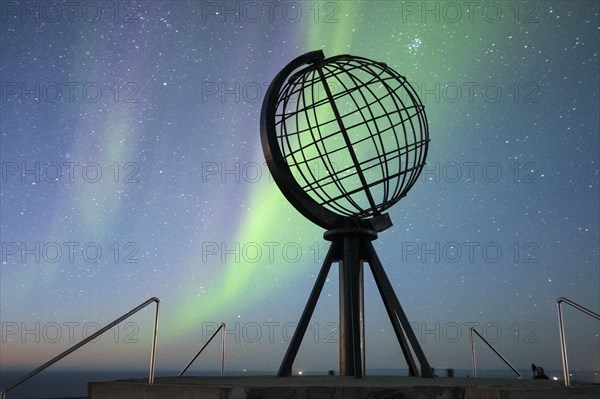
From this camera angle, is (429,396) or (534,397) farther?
(429,396)

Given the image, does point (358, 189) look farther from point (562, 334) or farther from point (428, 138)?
point (562, 334)

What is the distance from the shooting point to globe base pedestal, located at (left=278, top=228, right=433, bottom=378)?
366 inches

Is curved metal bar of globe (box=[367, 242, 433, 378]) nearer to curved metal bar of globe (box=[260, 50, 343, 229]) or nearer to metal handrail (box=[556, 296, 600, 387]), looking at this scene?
curved metal bar of globe (box=[260, 50, 343, 229])

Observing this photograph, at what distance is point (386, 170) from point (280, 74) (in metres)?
2.44

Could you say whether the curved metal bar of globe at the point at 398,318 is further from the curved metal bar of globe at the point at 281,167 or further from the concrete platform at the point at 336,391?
the concrete platform at the point at 336,391

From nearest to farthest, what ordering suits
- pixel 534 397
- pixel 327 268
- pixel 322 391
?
1. pixel 534 397
2. pixel 322 391
3. pixel 327 268

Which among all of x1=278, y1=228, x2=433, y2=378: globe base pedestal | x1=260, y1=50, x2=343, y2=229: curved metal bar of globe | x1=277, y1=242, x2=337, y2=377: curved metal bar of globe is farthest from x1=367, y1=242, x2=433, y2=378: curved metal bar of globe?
x1=260, y1=50, x2=343, y2=229: curved metal bar of globe

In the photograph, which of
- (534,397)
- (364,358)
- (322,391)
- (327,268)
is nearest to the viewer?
(534,397)

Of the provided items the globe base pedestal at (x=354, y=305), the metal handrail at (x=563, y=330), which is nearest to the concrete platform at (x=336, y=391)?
the metal handrail at (x=563, y=330)

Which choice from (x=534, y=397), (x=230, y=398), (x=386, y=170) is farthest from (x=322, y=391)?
(x=386, y=170)

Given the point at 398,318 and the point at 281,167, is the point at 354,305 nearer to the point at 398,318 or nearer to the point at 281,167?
the point at 398,318

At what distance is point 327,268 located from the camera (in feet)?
32.9

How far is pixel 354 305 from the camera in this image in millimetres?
9594

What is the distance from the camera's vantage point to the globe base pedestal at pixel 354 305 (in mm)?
9297
